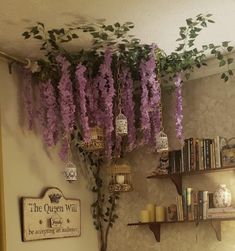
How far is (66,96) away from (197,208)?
1.23m

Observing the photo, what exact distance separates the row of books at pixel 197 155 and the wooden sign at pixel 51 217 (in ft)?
2.74

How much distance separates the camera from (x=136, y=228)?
3.84 metres

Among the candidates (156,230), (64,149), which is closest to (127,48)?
(64,149)

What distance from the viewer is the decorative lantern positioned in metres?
3.54

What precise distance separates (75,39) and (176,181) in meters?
1.32

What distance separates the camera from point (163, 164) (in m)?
3.65

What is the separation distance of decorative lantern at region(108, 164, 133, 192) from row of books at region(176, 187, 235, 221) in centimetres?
39

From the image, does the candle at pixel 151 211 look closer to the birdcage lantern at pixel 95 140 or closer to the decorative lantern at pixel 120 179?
the decorative lantern at pixel 120 179

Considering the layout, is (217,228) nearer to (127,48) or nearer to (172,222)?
(172,222)

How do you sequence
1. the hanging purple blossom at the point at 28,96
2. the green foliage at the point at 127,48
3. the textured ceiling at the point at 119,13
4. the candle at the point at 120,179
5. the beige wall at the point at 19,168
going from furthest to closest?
the candle at the point at 120,179 < the hanging purple blossom at the point at 28,96 < the beige wall at the point at 19,168 < the green foliage at the point at 127,48 < the textured ceiling at the point at 119,13

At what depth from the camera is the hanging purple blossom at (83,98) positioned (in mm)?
3254

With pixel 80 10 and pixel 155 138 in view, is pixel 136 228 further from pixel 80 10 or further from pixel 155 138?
pixel 80 10

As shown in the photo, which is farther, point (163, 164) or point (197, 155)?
point (163, 164)

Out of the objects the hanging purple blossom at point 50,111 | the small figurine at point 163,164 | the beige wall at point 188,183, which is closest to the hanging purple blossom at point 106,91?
the hanging purple blossom at point 50,111
